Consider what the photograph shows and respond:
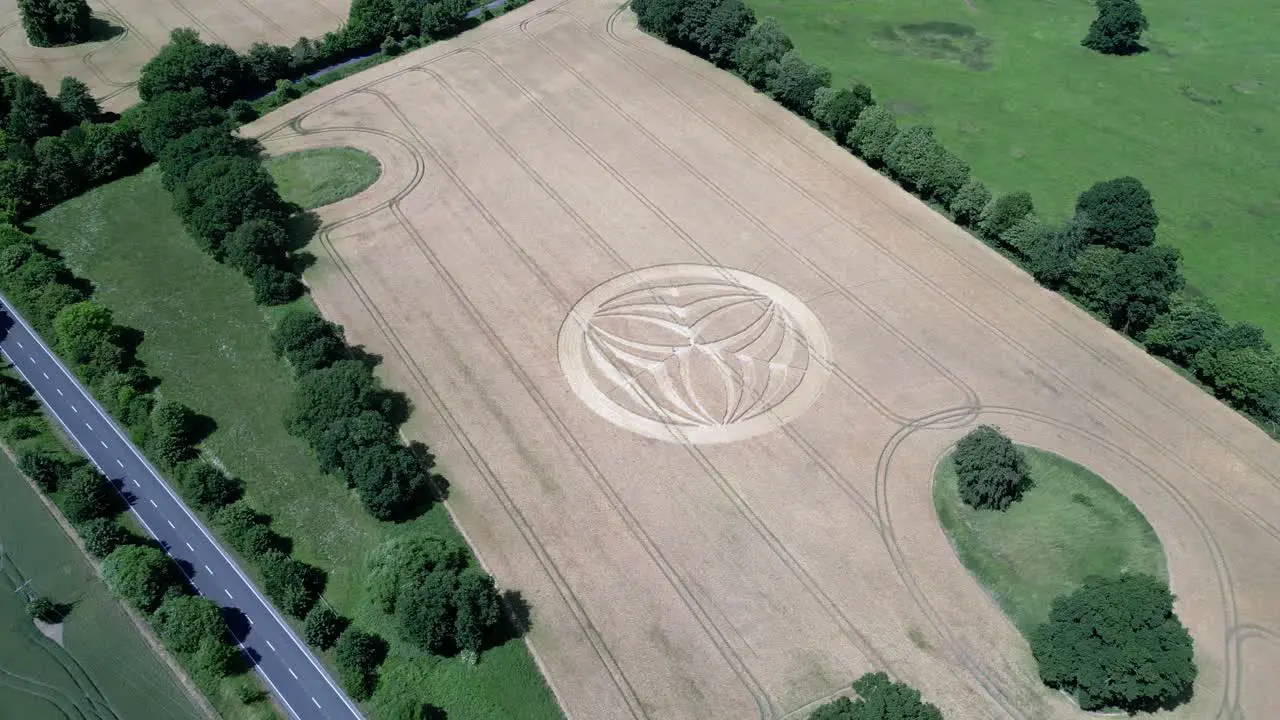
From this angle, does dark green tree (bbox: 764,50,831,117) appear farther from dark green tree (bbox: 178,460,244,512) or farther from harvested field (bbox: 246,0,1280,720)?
dark green tree (bbox: 178,460,244,512)

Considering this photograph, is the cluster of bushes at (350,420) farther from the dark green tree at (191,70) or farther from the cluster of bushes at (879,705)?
the dark green tree at (191,70)

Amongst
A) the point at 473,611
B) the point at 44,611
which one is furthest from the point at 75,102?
the point at 473,611

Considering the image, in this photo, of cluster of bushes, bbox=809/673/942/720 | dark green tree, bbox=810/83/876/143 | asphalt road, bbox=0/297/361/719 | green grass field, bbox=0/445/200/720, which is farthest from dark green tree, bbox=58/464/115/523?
dark green tree, bbox=810/83/876/143

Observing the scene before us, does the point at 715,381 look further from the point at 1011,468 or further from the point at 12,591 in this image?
the point at 12,591

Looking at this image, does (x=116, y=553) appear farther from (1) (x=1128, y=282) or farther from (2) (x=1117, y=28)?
(2) (x=1117, y=28)

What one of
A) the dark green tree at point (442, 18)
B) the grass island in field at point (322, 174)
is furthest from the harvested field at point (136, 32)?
the grass island in field at point (322, 174)

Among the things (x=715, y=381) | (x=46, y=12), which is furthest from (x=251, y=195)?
(x=46, y=12)
